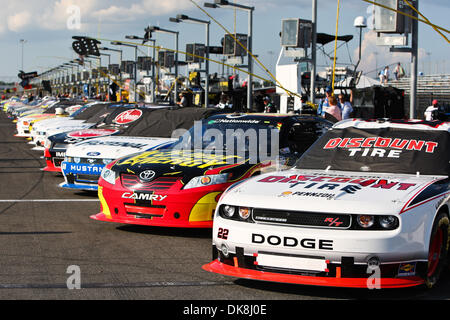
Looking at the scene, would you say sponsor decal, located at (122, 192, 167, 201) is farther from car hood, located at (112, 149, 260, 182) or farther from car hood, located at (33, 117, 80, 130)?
car hood, located at (33, 117, 80, 130)

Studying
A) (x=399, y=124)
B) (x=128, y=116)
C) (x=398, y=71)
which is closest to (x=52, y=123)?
(x=128, y=116)

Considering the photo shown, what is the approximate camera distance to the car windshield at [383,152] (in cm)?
613

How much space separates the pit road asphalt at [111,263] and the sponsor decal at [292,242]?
0.42 meters

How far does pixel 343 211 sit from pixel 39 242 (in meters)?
3.52

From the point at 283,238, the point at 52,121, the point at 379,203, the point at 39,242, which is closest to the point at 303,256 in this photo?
the point at 283,238

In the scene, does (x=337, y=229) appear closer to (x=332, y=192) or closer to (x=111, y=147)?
(x=332, y=192)

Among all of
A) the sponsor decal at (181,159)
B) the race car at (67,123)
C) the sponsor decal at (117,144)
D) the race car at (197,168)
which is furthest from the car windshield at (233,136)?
the race car at (67,123)

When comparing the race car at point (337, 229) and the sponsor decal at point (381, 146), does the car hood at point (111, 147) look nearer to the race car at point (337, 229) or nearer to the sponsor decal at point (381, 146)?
the sponsor decal at point (381, 146)

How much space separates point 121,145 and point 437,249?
20.0 ft

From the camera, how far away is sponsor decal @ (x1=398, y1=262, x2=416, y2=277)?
4.88m

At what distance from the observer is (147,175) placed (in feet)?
24.8

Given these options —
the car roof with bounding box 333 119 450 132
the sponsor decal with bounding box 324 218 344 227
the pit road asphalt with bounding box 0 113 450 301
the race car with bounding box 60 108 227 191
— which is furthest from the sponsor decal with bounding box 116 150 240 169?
the sponsor decal with bounding box 324 218 344 227

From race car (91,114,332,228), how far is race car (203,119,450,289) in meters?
1.50

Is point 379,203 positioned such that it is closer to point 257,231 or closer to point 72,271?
point 257,231
